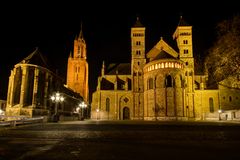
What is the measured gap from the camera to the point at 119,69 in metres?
69.9

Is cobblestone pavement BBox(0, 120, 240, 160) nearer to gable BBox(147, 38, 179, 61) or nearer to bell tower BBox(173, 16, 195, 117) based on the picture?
bell tower BBox(173, 16, 195, 117)

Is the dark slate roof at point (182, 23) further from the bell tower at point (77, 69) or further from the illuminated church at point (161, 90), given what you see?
the bell tower at point (77, 69)

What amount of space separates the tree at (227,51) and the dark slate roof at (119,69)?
4624cm

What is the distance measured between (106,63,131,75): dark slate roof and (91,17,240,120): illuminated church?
351mm

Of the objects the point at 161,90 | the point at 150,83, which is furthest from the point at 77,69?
the point at 161,90

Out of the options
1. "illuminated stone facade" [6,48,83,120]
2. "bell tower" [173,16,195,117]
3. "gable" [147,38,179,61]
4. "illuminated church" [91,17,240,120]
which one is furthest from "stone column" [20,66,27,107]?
"bell tower" [173,16,195,117]

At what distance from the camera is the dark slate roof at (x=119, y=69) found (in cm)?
6800

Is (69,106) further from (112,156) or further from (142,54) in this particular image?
(112,156)

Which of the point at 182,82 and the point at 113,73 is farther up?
the point at 113,73

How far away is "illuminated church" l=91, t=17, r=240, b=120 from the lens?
51044 mm

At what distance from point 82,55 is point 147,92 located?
45705 mm

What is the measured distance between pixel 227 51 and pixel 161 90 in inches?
1280

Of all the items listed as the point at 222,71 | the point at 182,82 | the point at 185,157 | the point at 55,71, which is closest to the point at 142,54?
the point at 182,82

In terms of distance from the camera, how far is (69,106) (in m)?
69.9
